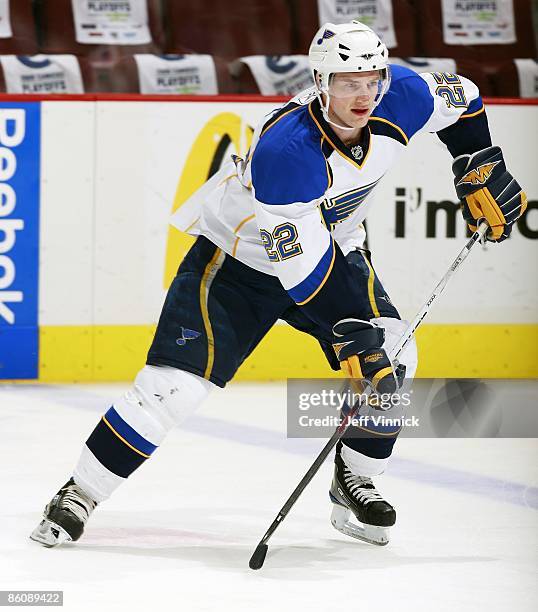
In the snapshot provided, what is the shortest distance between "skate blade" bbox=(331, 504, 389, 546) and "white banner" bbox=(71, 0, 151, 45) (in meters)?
3.01

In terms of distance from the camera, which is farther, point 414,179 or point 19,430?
point 414,179

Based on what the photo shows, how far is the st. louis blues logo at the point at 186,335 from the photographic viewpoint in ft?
9.82

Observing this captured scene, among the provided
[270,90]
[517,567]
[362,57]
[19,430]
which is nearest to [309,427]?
[19,430]

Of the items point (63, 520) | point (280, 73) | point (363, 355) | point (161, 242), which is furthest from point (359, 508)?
point (280, 73)

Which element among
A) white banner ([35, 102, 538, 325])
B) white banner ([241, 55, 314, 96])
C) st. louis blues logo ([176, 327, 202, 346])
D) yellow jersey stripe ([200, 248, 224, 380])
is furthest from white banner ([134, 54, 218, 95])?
st. louis blues logo ([176, 327, 202, 346])

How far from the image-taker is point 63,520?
2.98 m

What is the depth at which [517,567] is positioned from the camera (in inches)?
115

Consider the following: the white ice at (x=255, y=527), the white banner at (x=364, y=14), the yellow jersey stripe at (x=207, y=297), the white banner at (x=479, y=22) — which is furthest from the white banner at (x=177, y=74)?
the yellow jersey stripe at (x=207, y=297)

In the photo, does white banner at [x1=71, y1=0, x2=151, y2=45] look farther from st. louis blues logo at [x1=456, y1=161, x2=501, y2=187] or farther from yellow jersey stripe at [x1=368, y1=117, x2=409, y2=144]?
yellow jersey stripe at [x1=368, y1=117, x2=409, y2=144]

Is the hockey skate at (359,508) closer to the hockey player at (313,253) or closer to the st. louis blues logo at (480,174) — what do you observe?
the hockey player at (313,253)

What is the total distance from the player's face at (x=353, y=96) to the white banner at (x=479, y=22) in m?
3.34

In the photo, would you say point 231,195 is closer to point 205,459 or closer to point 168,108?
point 205,459

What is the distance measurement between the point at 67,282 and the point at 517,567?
7.95ft

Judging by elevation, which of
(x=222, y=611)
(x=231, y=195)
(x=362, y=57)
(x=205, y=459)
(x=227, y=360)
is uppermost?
(x=362, y=57)
